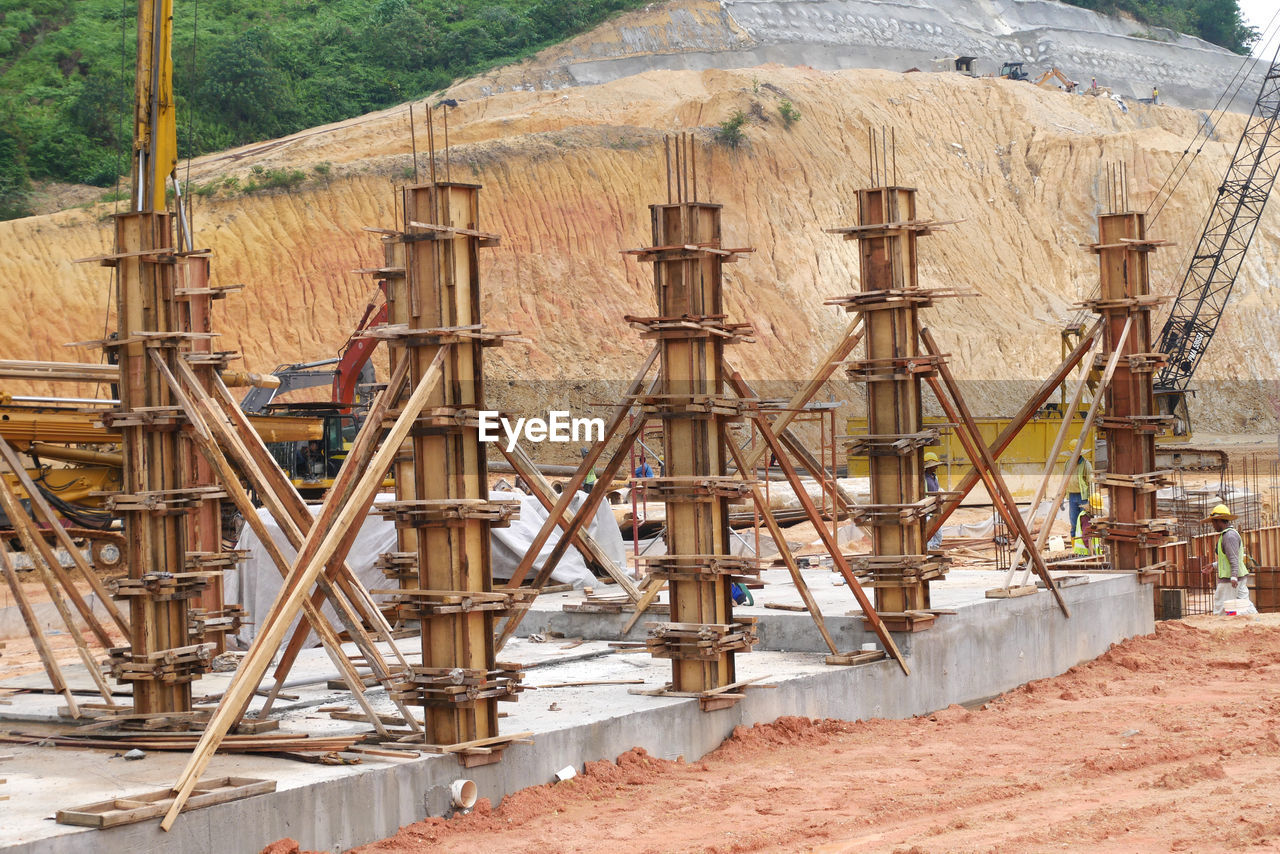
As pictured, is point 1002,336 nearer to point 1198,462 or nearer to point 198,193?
point 1198,462

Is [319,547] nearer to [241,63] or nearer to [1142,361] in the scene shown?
[1142,361]

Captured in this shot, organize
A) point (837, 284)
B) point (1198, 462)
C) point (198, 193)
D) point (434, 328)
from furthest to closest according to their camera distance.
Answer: point (837, 284)
point (198, 193)
point (1198, 462)
point (434, 328)

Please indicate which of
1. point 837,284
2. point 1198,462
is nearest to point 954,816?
point 1198,462

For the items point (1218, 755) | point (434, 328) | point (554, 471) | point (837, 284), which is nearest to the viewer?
point (434, 328)

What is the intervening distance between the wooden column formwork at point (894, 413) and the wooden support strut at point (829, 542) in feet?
1.28

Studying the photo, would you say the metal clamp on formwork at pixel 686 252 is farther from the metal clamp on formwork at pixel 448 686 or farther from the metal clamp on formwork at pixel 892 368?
the metal clamp on formwork at pixel 448 686

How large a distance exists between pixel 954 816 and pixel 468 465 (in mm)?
3540

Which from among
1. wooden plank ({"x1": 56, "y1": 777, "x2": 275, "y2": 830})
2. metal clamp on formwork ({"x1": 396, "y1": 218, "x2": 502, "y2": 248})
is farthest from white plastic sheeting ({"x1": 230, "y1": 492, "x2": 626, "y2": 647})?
wooden plank ({"x1": 56, "y1": 777, "x2": 275, "y2": 830})

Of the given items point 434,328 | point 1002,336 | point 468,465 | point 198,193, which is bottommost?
point 468,465

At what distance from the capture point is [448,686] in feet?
27.3

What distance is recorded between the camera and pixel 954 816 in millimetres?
8078

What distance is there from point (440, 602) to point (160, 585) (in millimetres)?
1996

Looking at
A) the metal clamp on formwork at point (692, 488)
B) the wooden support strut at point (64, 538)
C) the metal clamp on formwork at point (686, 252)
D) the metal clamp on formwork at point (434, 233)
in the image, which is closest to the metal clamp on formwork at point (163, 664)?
the wooden support strut at point (64, 538)

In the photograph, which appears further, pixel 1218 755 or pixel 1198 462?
pixel 1198 462
